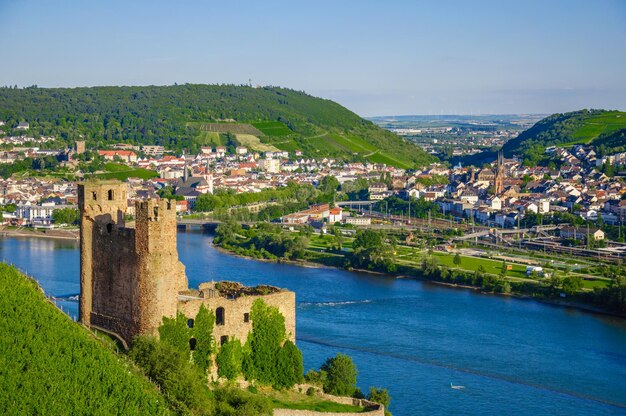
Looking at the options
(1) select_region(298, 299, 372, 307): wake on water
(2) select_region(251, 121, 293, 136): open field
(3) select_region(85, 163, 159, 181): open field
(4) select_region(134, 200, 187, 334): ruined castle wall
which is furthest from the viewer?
(2) select_region(251, 121, 293, 136): open field

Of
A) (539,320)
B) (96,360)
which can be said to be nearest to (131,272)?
(96,360)

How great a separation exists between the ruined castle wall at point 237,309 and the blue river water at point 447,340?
9.65ft

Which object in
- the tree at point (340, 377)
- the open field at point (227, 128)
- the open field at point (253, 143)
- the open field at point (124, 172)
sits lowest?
the tree at point (340, 377)

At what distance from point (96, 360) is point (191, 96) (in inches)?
2668

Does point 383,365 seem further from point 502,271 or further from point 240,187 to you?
point 240,187

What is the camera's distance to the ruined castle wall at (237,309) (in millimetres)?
10883

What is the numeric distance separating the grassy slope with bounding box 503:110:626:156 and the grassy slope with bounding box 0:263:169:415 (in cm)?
4603

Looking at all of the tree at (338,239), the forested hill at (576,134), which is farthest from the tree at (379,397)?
the forested hill at (576,134)

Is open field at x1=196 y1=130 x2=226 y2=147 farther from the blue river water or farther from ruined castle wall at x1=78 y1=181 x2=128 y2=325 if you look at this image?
ruined castle wall at x1=78 y1=181 x2=128 y2=325

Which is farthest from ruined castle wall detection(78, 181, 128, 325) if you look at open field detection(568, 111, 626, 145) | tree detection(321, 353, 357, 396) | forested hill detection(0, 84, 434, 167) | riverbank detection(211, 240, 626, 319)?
open field detection(568, 111, 626, 145)

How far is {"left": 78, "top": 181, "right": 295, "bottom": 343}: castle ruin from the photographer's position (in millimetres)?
10547

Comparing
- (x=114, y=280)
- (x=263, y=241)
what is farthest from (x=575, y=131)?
(x=114, y=280)

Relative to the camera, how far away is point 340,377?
13.2 m

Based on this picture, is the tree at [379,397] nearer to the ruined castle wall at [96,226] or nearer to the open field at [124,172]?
the ruined castle wall at [96,226]
